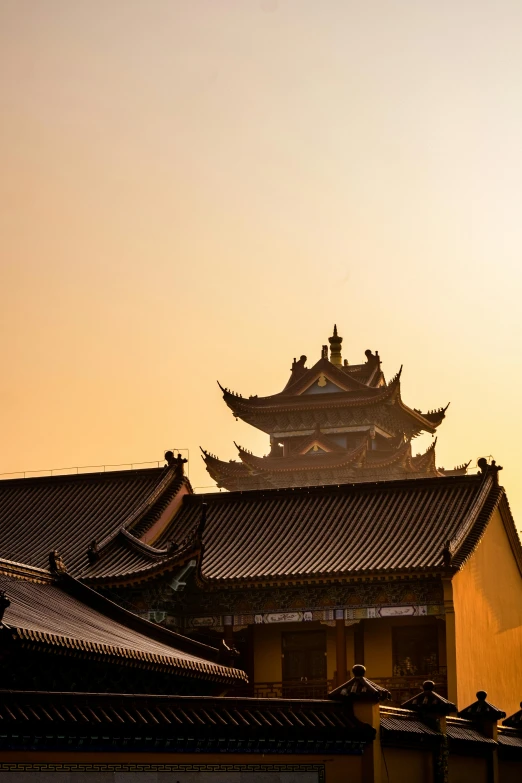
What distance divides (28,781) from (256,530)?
2004 cm

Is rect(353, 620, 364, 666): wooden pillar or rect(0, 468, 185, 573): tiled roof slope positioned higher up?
rect(0, 468, 185, 573): tiled roof slope

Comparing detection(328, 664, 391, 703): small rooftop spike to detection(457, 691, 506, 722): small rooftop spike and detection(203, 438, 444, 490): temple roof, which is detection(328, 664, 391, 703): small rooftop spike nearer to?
detection(457, 691, 506, 722): small rooftop spike

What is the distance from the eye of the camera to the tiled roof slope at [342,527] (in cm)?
3462

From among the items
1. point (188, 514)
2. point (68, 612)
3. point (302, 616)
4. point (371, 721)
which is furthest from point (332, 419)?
point (371, 721)

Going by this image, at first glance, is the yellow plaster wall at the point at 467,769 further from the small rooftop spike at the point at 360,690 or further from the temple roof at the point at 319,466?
the temple roof at the point at 319,466

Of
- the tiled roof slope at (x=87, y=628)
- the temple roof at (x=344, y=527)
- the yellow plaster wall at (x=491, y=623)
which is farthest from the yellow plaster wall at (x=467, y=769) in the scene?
the temple roof at (x=344, y=527)

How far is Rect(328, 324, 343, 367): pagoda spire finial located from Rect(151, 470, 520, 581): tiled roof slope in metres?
22.2

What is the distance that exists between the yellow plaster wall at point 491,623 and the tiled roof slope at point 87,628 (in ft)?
29.9

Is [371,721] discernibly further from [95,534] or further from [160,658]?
[95,534]

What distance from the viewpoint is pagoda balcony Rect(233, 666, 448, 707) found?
33.5 m

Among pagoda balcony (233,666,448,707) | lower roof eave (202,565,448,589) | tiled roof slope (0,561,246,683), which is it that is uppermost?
lower roof eave (202,565,448,589)

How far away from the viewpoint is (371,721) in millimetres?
18641

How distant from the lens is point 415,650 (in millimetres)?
34562

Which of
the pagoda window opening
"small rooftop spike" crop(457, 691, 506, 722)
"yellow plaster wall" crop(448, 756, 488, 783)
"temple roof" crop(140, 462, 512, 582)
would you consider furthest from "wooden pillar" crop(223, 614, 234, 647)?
"yellow plaster wall" crop(448, 756, 488, 783)
